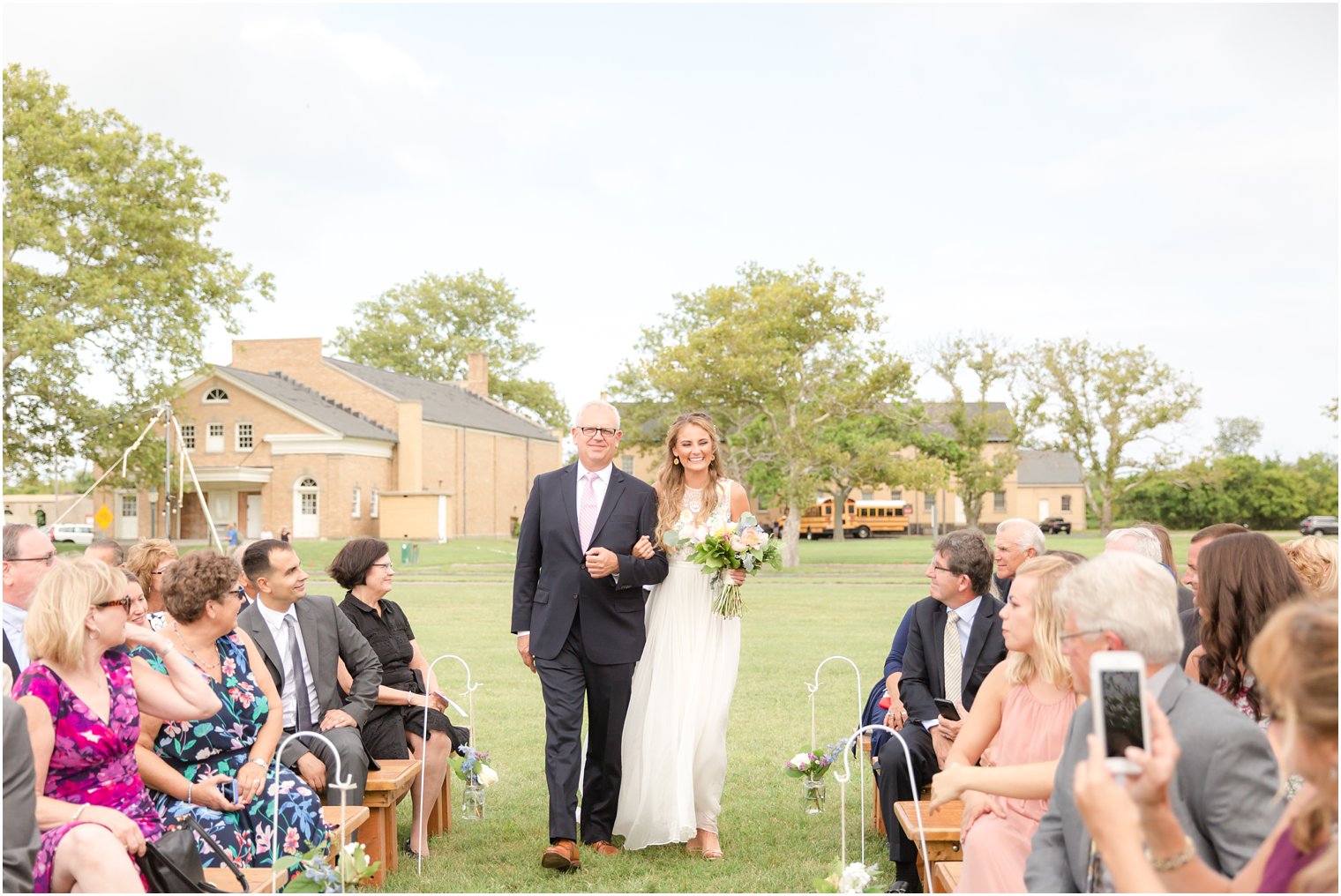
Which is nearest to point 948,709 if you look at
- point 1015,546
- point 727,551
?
point 1015,546

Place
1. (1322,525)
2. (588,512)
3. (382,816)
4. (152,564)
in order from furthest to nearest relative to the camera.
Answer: (1322,525) < (588,512) < (152,564) < (382,816)

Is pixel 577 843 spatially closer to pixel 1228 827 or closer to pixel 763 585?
pixel 1228 827

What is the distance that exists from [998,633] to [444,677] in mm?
10034

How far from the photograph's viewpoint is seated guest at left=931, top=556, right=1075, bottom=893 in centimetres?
383

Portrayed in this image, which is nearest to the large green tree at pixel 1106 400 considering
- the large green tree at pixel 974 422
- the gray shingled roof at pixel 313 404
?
the large green tree at pixel 974 422

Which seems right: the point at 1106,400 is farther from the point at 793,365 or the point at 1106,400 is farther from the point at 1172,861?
the point at 1172,861

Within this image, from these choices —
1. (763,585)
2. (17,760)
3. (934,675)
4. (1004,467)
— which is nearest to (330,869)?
(17,760)

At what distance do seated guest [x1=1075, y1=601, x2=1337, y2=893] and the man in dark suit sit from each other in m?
3.51

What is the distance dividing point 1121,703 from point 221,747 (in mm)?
4353

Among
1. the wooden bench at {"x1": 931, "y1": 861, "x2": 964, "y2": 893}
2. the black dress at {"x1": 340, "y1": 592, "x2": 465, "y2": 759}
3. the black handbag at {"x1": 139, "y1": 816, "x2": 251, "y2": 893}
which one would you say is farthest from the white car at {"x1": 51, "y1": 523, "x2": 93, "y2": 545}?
the wooden bench at {"x1": 931, "y1": 861, "x2": 964, "y2": 893}

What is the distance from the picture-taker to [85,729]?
404 cm

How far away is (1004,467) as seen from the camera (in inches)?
1938

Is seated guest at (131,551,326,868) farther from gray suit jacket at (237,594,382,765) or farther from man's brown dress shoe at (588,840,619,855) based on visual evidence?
man's brown dress shoe at (588,840,619,855)

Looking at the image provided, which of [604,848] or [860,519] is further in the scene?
[860,519]
